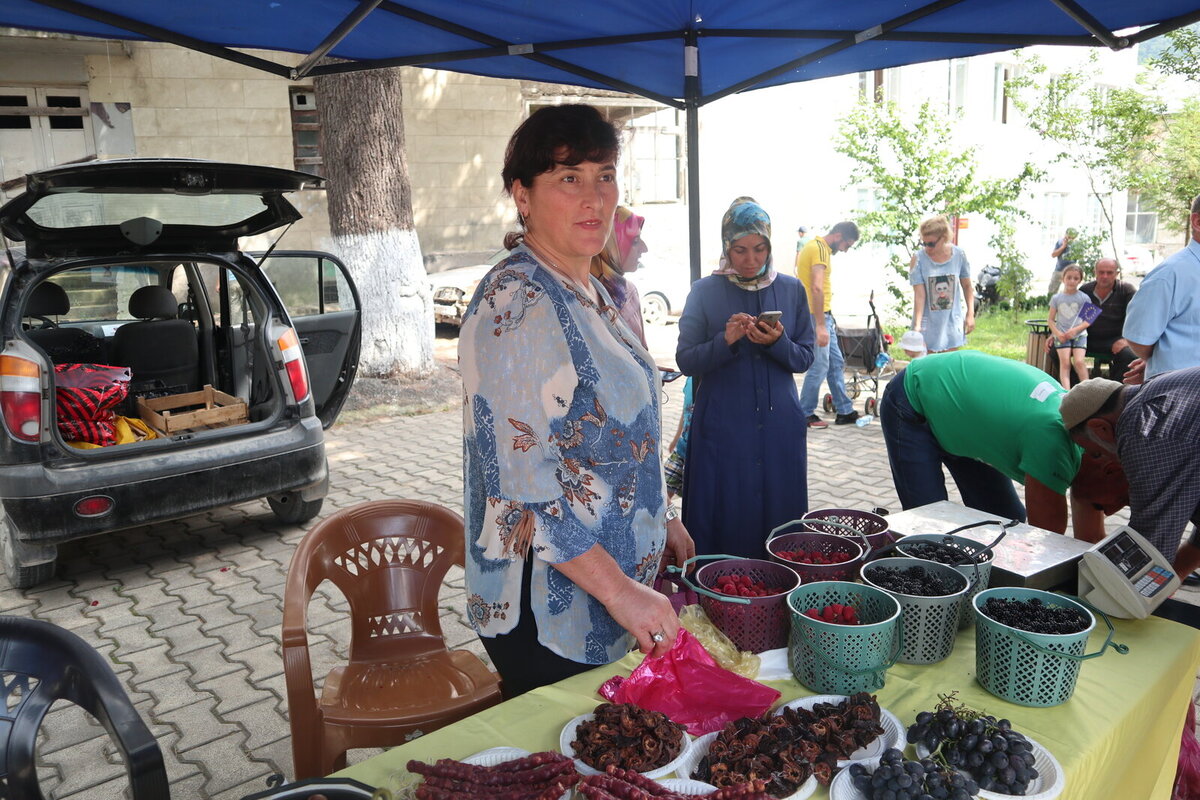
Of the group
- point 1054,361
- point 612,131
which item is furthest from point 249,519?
point 1054,361

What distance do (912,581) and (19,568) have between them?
432 cm

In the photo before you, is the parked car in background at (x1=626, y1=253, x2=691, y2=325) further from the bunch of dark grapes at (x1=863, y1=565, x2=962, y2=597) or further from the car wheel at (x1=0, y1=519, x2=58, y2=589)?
the bunch of dark grapes at (x1=863, y1=565, x2=962, y2=597)

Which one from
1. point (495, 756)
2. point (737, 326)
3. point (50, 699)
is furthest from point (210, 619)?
point (495, 756)

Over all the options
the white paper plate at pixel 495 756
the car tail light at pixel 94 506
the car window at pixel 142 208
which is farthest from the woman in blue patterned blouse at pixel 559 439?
the car window at pixel 142 208

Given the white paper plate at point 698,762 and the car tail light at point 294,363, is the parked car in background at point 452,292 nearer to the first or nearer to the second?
the car tail light at point 294,363

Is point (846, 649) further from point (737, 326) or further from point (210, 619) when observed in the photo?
point (210, 619)

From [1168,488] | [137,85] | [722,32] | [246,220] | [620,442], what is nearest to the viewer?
[620,442]

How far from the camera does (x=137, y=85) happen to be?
1200cm

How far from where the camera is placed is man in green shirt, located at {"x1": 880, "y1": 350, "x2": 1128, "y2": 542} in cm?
286

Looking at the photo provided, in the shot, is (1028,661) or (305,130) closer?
(1028,661)

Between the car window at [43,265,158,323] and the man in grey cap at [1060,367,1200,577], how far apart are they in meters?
5.75

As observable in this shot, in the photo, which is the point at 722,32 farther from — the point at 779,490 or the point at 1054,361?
the point at 1054,361

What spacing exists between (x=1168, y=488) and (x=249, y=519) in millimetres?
5035

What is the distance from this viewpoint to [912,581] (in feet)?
6.59
